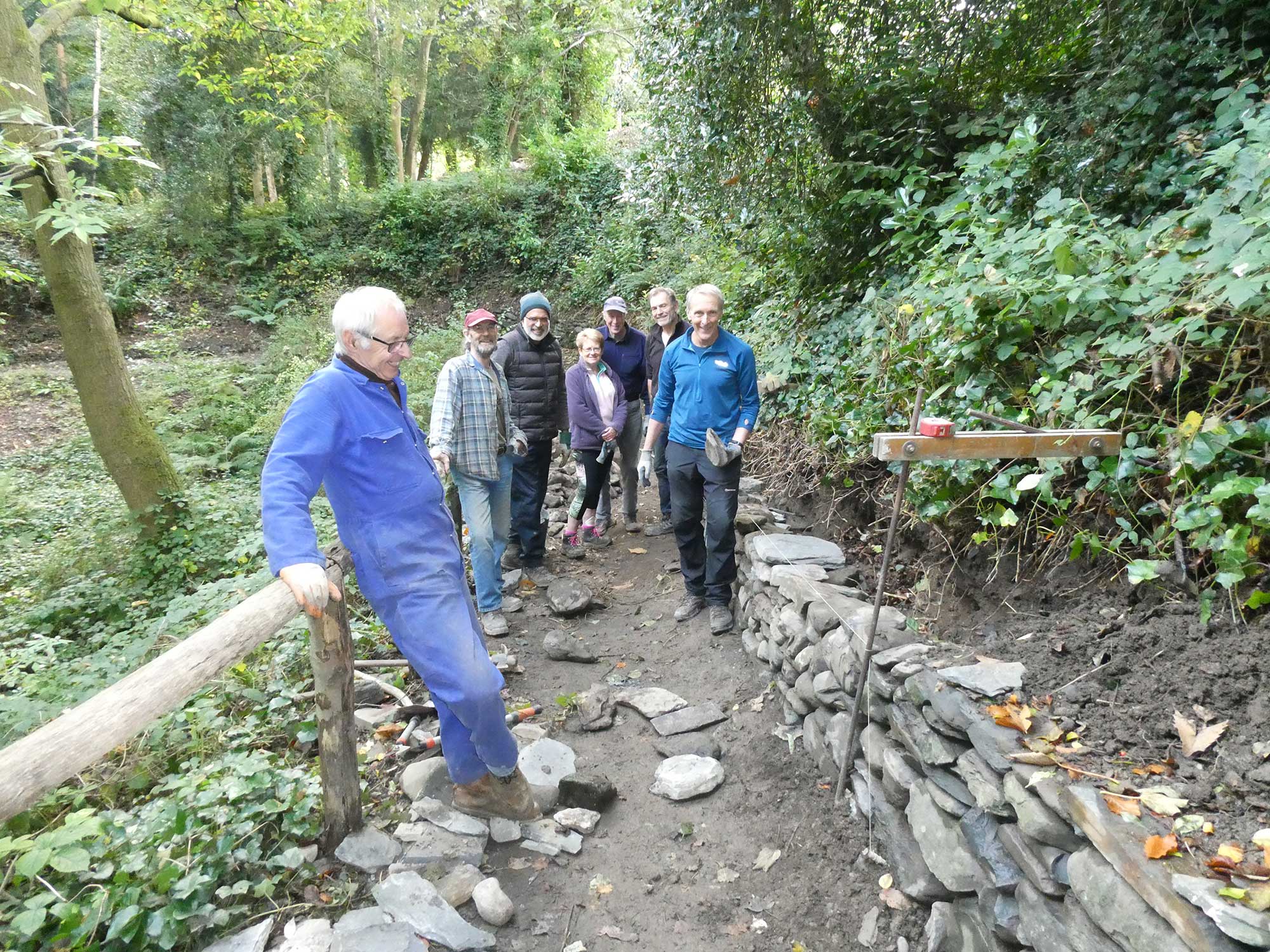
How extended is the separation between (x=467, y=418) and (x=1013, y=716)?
12.0 feet

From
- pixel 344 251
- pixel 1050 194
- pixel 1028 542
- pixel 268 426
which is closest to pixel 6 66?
pixel 268 426

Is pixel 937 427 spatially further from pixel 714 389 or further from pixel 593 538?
pixel 593 538

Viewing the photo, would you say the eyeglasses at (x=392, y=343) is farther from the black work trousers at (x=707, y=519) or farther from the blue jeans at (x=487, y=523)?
the black work trousers at (x=707, y=519)

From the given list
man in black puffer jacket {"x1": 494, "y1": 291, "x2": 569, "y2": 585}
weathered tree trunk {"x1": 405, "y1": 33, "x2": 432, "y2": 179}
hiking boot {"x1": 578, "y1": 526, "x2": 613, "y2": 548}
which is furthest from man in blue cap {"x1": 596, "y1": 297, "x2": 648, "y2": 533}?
weathered tree trunk {"x1": 405, "y1": 33, "x2": 432, "y2": 179}

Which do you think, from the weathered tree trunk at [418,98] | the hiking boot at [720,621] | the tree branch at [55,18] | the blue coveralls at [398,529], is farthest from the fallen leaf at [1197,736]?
the weathered tree trunk at [418,98]

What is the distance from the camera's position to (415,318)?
669 inches

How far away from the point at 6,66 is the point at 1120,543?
9372 millimetres

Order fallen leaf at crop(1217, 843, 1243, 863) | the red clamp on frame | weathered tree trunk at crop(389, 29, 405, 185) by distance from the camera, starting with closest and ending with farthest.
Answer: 1. fallen leaf at crop(1217, 843, 1243, 863)
2. the red clamp on frame
3. weathered tree trunk at crop(389, 29, 405, 185)

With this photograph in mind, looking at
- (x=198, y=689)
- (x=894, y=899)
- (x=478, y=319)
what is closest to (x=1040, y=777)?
(x=894, y=899)

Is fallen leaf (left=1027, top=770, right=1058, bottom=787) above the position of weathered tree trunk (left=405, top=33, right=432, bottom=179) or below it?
below

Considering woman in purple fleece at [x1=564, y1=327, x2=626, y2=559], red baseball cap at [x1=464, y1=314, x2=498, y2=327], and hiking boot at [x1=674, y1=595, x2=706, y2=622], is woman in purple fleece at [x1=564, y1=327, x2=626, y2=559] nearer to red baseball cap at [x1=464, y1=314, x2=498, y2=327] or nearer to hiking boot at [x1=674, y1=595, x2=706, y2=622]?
red baseball cap at [x1=464, y1=314, x2=498, y2=327]

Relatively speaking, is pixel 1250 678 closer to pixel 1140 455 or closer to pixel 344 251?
pixel 1140 455

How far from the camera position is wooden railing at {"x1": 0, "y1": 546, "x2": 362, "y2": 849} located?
1.65 metres

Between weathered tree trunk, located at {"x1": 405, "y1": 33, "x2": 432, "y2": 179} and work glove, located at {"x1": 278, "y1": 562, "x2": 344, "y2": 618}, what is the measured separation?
2151 cm
